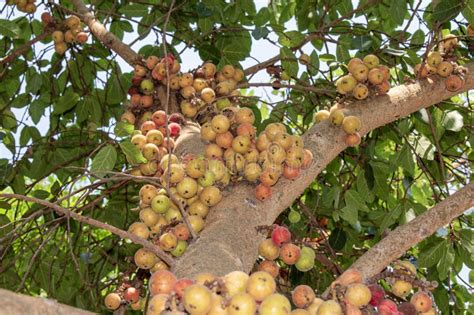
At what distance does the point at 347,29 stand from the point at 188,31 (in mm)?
1004

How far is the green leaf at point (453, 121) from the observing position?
3.13m

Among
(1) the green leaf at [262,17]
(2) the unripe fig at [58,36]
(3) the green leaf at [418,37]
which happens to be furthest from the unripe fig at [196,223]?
(1) the green leaf at [262,17]

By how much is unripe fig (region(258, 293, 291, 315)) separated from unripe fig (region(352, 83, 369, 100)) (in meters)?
1.25

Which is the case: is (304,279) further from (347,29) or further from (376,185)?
(347,29)

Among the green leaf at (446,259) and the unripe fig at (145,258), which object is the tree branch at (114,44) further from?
the green leaf at (446,259)

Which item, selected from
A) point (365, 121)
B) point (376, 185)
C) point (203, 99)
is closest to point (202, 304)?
point (365, 121)

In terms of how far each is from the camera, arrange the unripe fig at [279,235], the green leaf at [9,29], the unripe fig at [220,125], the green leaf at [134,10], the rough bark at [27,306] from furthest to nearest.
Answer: the green leaf at [134,10] → the green leaf at [9,29] → the unripe fig at [220,125] → the unripe fig at [279,235] → the rough bark at [27,306]

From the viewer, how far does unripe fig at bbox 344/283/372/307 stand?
4.83 feet

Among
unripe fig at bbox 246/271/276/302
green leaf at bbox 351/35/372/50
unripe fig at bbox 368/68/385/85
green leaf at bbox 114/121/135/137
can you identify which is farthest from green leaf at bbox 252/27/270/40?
A: unripe fig at bbox 246/271/276/302

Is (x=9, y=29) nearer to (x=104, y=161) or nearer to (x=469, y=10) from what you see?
(x=104, y=161)

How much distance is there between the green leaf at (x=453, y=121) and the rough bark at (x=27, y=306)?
2.67 m

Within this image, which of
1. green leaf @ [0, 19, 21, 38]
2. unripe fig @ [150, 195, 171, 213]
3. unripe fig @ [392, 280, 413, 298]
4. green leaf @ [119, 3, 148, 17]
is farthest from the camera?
green leaf @ [119, 3, 148, 17]

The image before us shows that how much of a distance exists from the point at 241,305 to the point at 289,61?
193 centimetres

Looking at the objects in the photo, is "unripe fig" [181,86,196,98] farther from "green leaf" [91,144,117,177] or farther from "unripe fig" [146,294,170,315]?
"unripe fig" [146,294,170,315]
